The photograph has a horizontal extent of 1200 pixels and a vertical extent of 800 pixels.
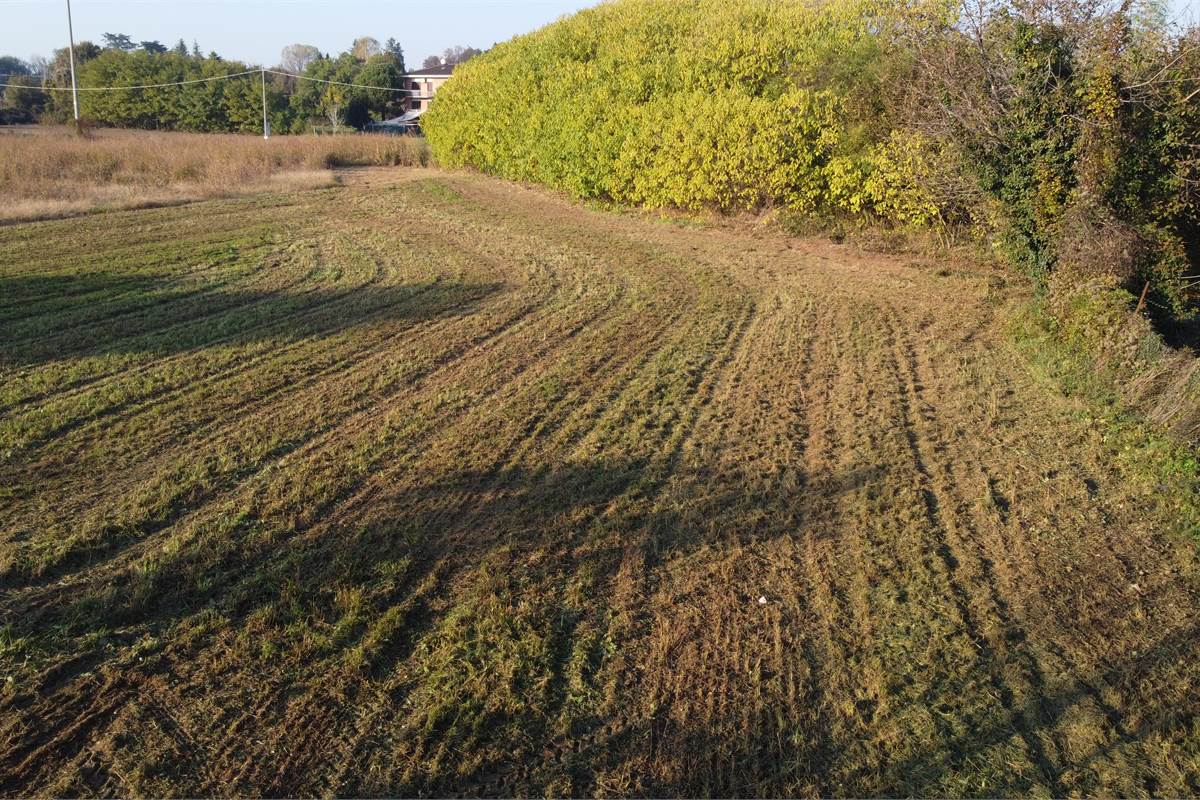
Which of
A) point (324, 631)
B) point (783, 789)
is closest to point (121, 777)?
point (324, 631)

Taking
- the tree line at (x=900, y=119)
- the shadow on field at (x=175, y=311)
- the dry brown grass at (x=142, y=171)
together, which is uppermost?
the tree line at (x=900, y=119)

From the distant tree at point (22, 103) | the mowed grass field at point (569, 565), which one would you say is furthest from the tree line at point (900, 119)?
the distant tree at point (22, 103)

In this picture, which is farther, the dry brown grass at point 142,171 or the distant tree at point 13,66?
the distant tree at point 13,66

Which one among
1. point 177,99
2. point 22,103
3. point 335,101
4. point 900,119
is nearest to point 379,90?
point 335,101

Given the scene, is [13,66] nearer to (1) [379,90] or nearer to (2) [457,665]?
(1) [379,90]

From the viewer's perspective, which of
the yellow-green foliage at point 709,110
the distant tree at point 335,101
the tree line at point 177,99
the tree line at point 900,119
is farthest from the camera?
the distant tree at point 335,101

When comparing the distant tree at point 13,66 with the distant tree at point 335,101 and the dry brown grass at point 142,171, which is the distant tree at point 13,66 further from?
the dry brown grass at point 142,171

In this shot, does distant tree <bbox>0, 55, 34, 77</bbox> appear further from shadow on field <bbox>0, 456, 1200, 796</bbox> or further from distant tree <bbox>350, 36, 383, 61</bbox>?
shadow on field <bbox>0, 456, 1200, 796</bbox>
